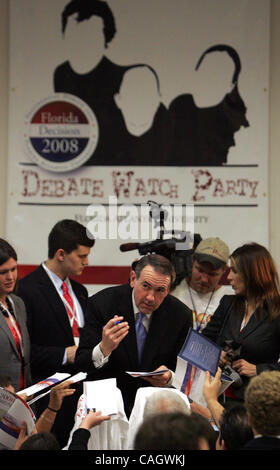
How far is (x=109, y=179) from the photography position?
15.5 feet

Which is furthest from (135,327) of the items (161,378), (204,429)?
(204,429)

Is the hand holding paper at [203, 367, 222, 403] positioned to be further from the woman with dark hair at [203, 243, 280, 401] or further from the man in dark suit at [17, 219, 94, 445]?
the man in dark suit at [17, 219, 94, 445]

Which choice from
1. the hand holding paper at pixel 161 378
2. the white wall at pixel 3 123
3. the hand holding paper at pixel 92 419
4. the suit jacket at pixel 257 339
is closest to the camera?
the hand holding paper at pixel 92 419

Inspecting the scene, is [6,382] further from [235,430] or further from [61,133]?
[61,133]

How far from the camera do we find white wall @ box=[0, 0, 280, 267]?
466 cm

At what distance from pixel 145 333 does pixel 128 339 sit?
99 millimetres

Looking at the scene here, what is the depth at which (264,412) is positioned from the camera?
6.29ft

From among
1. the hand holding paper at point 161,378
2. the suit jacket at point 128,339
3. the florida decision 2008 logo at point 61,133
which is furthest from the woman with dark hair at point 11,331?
the florida decision 2008 logo at point 61,133

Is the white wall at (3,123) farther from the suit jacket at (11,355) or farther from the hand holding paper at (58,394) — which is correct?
the hand holding paper at (58,394)

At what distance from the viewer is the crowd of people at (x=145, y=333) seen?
2.15 meters

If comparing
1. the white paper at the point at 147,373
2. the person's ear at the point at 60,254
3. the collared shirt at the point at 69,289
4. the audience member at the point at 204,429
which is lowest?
the white paper at the point at 147,373

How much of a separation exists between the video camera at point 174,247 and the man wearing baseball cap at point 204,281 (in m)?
0.05
